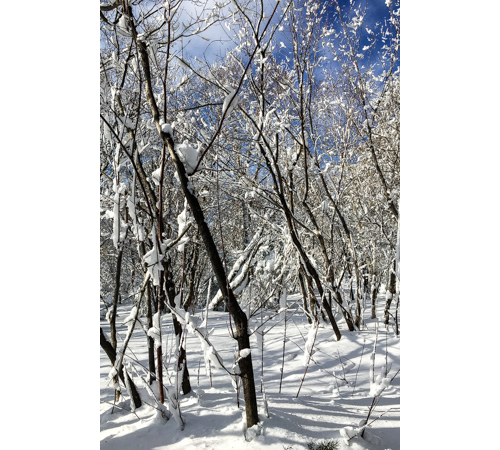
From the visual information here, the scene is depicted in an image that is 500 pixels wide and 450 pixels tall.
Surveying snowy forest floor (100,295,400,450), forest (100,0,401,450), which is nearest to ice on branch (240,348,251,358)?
forest (100,0,401,450)

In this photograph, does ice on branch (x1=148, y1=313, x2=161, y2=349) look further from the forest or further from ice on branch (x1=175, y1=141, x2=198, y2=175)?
ice on branch (x1=175, y1=141, x2=198, y2=175)

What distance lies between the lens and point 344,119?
277 cm

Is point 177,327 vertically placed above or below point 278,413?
above

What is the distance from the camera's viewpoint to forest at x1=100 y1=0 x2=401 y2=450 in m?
0.93

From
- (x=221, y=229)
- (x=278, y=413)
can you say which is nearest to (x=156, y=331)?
(x=221, y=229)

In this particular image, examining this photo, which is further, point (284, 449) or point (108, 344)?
point (108, 344)

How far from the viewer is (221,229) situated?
102 centimetres

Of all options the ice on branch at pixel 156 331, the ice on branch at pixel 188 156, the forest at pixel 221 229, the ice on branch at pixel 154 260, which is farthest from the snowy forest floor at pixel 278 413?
the ice on branch at pixel 188 156

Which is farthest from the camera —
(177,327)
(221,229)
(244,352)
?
(177,327)

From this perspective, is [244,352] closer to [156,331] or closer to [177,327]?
[156,331]

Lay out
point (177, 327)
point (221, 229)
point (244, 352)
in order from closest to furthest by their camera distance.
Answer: point (244, 352)
point (221, 229)
point (177, 327)
